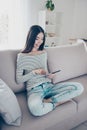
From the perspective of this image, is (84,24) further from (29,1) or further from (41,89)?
(41,89)

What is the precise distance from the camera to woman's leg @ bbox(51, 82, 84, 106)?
150cm

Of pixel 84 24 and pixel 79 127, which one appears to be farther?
pixel 84 24

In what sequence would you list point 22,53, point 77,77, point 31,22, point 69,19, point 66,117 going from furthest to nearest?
1. point 69,19
2. point 31,22
3. point 77,77
4. point 22,53
5. point 66,117

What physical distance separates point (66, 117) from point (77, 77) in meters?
0.69

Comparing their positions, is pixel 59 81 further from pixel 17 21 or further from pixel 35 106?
pixel 17 21

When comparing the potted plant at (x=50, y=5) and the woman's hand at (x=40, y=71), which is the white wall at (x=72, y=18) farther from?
the woman's hand at (x=40, y=71)

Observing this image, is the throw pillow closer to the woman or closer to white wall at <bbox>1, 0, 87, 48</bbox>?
the woman

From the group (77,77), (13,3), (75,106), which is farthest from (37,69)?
(13,3)

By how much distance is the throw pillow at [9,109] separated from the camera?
4.03 ft

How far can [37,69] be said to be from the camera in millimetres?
1658

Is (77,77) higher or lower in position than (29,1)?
lower

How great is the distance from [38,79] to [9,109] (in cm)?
46

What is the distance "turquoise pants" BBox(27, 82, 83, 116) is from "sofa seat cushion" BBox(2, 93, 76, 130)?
45mm

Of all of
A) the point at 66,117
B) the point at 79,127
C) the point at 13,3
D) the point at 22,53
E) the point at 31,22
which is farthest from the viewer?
the point at 31,22
